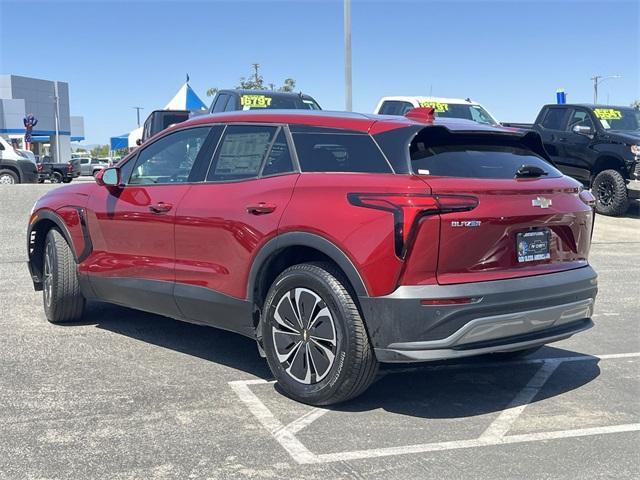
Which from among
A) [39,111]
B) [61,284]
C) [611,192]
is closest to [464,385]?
[61,284]

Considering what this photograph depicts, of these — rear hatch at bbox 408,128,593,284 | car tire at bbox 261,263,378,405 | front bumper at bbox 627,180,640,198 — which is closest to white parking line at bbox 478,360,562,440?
car tire at bbox 261,263,378,405

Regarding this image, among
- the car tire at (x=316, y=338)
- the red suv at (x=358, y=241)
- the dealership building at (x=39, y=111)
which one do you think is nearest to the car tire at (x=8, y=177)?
the red suv at (x=358, y=241)

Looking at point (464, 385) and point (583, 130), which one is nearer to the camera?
point (464, 385)

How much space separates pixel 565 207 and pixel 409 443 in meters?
1.71

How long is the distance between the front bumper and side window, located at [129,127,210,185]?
11163mm

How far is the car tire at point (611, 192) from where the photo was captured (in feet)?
46.7

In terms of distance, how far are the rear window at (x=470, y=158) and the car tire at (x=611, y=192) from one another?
10.5m

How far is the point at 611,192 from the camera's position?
1459 cm

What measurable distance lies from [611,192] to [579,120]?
1.75 metres

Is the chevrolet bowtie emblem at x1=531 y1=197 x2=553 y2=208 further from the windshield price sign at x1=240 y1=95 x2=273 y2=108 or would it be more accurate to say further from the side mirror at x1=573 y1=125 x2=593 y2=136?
the side mirror at x1=573 y1=125 x2=593 y2=136

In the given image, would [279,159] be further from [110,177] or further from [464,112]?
[464,112]

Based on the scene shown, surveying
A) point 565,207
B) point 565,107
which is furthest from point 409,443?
point 565,107

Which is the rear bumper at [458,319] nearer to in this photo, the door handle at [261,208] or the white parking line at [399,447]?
the white parking line at [399,447]

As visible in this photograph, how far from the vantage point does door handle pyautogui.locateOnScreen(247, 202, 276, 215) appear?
4.48m
